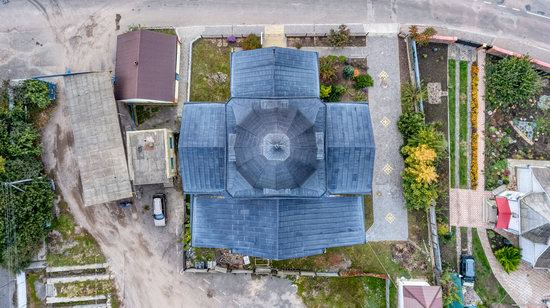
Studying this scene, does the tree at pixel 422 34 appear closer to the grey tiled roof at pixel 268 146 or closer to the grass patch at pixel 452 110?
the grass patch at pixel 452 110

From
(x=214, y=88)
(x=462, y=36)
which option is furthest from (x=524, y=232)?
(x=214, y=88)

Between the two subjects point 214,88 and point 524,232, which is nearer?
point 524,232

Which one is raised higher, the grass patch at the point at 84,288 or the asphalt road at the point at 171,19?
the asphalt road at the point at 171,19

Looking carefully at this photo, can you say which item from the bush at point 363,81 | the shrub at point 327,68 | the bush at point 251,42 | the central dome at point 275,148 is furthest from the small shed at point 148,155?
the bush at point 363,81

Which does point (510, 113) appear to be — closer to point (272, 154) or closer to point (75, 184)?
point (272, 154)

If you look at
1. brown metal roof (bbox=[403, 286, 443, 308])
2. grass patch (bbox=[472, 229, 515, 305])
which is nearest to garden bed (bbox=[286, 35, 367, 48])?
brown metal roof (bbox=[403, 286, 443, 308])

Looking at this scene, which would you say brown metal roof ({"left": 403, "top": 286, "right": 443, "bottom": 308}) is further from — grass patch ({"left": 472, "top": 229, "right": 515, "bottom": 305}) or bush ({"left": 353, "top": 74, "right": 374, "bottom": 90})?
→ bush ({"left": 353, "top": 74, "right": 374, "bottom": 90})
